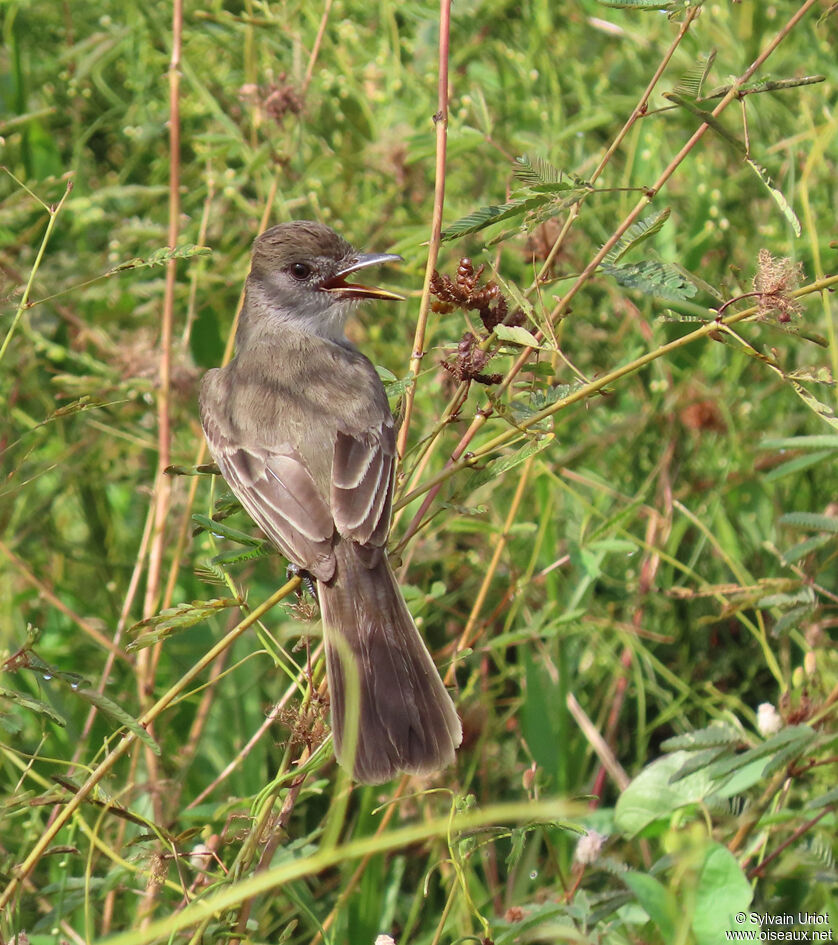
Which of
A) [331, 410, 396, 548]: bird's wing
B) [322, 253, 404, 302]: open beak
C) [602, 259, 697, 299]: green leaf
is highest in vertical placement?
[602, 259, 697, 299]: green leaf

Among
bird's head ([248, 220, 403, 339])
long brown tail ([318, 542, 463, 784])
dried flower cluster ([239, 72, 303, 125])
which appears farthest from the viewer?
bird's head ([248, 220, 403, 339])

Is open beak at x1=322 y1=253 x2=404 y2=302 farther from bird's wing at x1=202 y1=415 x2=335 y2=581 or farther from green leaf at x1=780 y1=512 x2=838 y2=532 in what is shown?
green leaf at x1=780 y1=512 x2=838 y2=532

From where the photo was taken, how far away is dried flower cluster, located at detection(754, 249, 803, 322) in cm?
249

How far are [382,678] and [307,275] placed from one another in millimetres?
2000

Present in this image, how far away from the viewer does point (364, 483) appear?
11.7 ft

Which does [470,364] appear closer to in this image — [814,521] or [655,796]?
[814,521]

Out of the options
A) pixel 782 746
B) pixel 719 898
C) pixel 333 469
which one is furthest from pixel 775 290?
pixel 333 469

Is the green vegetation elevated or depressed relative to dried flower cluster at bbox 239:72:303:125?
depressed

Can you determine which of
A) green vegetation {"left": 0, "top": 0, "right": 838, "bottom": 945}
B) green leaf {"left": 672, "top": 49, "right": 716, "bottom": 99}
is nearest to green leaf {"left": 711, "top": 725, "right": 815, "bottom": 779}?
green vegetation {"left": 0, "top": 0, "right": 838, "bottom": 945}

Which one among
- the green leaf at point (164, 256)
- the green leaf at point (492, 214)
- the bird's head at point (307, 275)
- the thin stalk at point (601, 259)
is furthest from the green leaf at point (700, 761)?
the bird's head at point (307, 275)

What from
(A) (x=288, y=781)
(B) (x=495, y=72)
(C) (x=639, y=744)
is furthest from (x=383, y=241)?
(A) (x=288, y=781)

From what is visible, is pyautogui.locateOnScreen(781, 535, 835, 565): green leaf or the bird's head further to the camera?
the bird's head

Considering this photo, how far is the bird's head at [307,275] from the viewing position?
462cm

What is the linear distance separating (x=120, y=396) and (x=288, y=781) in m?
2.30
